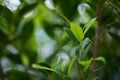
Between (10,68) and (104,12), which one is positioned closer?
(104,12)

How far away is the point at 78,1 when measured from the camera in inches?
34.1

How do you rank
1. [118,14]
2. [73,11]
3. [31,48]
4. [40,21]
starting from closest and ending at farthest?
[118,14], [73,11], [31,48], [40,21]

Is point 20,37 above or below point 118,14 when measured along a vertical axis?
above

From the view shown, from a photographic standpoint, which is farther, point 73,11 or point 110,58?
point 73,11

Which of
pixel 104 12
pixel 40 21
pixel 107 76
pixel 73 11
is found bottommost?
pixel 107 76

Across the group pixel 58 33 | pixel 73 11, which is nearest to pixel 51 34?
pixel 58 33

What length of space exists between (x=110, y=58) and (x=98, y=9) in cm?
20

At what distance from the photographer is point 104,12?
775 millimetres

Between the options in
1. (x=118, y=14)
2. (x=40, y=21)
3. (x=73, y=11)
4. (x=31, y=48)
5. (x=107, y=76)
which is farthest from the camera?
(x=40, y=21)

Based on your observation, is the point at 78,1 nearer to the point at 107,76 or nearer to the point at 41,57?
the point at 107,76

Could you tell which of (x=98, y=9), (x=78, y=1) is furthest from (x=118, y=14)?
(x=78, y=1)

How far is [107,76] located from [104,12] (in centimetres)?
19

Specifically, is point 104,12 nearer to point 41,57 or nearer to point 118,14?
point 118,14

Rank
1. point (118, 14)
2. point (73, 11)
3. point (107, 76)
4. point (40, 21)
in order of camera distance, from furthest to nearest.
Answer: point (40, 21) → point (73, 11) → point (107, 76) → point (118, 14)
